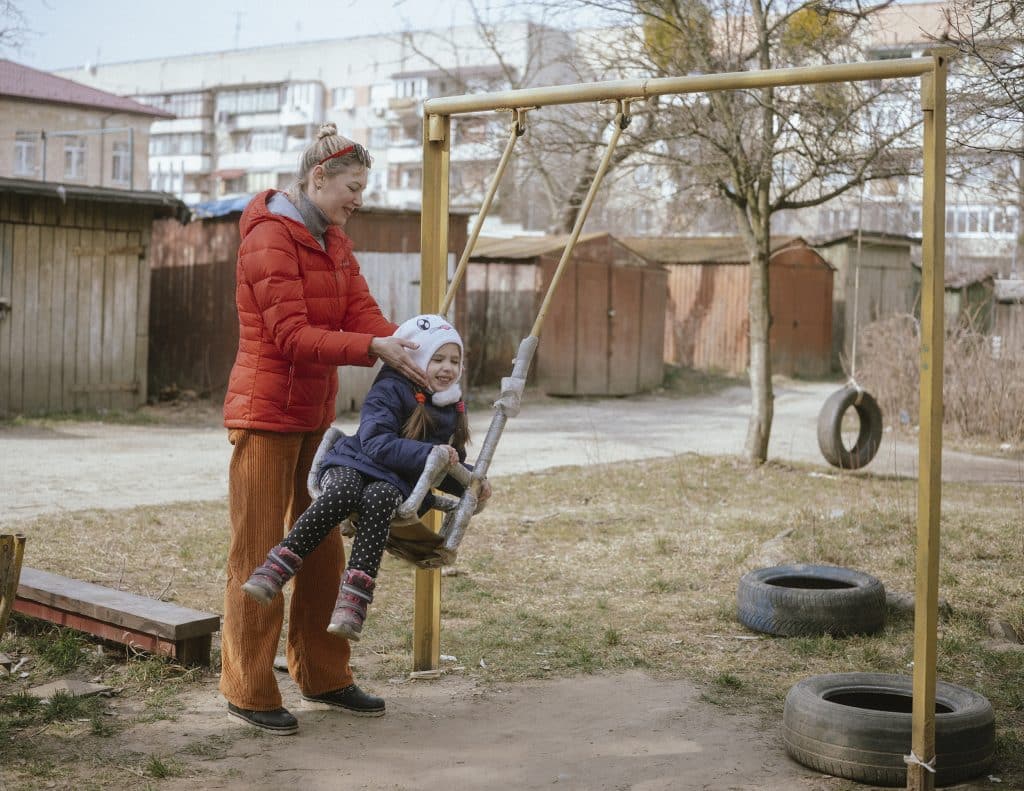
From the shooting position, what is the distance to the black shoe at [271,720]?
448cm

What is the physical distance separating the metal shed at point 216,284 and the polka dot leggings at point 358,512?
42.4 feet

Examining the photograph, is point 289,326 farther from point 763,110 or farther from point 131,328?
point 131,328

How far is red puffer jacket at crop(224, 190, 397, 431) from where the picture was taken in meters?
4.22

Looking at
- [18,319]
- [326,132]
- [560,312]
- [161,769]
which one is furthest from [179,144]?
[161,769]

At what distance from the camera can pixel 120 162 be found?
38.2 m

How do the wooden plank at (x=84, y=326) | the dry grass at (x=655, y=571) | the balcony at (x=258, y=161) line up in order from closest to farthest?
the dry grass at (x=655, y=571) < the wooden plank at (x=84, y=326) < the balcony at (x=258, y=161)

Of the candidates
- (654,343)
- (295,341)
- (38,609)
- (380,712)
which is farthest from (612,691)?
(654,343)

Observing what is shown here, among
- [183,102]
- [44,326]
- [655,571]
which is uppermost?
[183,102]

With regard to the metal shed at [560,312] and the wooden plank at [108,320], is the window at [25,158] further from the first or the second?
the wooden plank at [108,320]

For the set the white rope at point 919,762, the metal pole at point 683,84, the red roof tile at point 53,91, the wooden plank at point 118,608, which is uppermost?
the red roof tile at point 53,91

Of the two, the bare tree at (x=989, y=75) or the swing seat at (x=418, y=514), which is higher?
the bare tree at (x=989, y=75)

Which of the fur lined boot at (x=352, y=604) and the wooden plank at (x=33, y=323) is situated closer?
the fur lined boot at (x=352, y=604)

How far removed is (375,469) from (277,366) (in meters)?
0.56

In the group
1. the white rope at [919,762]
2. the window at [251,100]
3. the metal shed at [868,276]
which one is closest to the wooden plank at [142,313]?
the white rope at [919,762]
